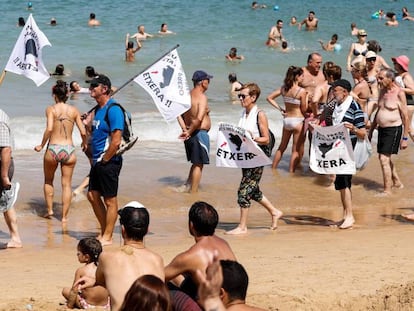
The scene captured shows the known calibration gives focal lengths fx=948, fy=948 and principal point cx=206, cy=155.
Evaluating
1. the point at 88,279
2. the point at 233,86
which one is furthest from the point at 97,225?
the point at 233,86

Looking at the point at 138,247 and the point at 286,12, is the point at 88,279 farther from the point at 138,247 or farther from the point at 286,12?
the point at 286,12

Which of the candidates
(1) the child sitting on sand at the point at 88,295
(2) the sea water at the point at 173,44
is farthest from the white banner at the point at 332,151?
(2) the sea water at the point at 173,44

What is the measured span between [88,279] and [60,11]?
3206cm

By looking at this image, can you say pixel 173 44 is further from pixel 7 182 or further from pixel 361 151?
pixel 7 182

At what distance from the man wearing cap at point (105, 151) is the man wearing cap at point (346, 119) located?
100 inches

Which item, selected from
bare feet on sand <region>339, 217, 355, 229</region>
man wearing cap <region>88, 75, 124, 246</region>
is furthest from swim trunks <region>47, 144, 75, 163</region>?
bare feet on sand <region>339, 217, 355, 229</region>

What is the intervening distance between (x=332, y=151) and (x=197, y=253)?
4683 mm

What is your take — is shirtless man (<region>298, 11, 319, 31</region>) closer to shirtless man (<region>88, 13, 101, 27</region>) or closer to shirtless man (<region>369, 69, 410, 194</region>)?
shirtless man (<region>88, 13, 101, 27</region>)

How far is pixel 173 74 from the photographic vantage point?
1100 centimetres

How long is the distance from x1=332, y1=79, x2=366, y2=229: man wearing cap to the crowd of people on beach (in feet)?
0.04

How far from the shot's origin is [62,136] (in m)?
10.8

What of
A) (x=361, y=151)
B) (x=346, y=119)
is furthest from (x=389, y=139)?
(x=346, y=119)

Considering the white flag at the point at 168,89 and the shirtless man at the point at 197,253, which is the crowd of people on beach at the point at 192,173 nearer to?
the shirtless man at the point at 197,253

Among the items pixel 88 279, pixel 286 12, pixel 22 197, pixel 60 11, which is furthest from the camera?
pixel 286 12
